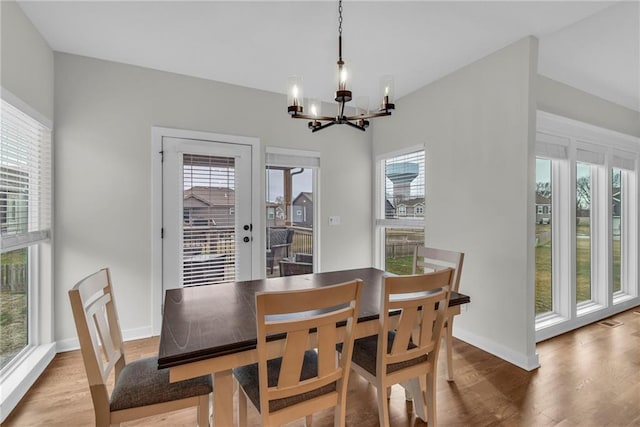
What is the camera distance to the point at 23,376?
7.00ft

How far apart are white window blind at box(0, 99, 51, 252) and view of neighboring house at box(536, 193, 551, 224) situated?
14.6ft

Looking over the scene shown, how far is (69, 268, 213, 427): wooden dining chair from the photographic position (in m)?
1.27

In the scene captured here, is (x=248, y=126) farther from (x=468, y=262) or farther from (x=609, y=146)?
(x=609, y=146)

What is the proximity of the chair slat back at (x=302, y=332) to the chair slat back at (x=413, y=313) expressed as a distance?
0.64 ft

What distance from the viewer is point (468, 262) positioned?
2.96 meters

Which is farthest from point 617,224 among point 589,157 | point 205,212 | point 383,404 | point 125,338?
point 125,338

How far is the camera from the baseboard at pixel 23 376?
75.1 inches

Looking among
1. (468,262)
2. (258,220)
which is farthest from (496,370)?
(258,220)

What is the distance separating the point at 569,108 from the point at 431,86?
1.36 m

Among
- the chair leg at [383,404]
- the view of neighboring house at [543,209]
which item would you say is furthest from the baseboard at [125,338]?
the view of neighboring house at [543,209]

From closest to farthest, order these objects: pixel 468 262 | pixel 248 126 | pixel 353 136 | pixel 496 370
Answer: pixel 496 370 → pixel 468 262 → pixel 248 126 → pixel 353 136

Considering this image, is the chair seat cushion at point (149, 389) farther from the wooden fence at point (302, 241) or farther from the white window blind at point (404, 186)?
the white window blind at point (404, 186)

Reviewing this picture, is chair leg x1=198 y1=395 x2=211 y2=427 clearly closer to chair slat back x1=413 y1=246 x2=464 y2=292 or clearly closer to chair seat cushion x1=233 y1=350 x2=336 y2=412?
chair seat cushion x1=233 y1=350 x2=336 y2=412

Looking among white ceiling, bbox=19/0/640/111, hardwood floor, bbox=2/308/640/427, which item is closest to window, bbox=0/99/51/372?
hardwood floor, bbox=2/308/640/427
